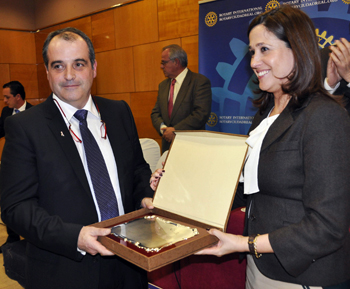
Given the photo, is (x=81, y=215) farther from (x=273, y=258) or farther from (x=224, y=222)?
(x=273, y=258)

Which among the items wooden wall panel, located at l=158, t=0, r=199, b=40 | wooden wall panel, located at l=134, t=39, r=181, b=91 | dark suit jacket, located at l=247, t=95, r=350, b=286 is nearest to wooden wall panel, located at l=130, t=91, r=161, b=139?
wooden wall panel, located at l=134, t=39, r=181, b=91

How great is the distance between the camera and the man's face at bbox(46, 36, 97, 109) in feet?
5.05

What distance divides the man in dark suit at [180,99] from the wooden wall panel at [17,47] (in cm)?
548

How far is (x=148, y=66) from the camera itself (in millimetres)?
6293

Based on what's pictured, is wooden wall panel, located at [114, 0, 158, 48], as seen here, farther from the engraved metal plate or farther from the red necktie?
the engraved metal plate

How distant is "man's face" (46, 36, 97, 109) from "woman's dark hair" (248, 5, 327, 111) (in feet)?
3.03

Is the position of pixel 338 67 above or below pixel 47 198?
above

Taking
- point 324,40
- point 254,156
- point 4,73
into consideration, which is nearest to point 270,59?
point 254,156

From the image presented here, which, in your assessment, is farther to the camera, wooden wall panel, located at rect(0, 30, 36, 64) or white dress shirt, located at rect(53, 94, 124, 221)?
wooden wall panel, located at rect(0, 30, 36, 64)

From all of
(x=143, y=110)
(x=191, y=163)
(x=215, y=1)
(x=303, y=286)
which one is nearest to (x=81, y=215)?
(x=191, y=163)

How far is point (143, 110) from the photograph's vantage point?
6500mm

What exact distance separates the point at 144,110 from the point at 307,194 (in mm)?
5564

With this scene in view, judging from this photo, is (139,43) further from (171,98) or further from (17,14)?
(17,14)

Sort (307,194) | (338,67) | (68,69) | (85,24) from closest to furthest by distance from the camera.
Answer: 1. (307,194)
2. (68,69)
3. (338,67)
4. (85,24)
